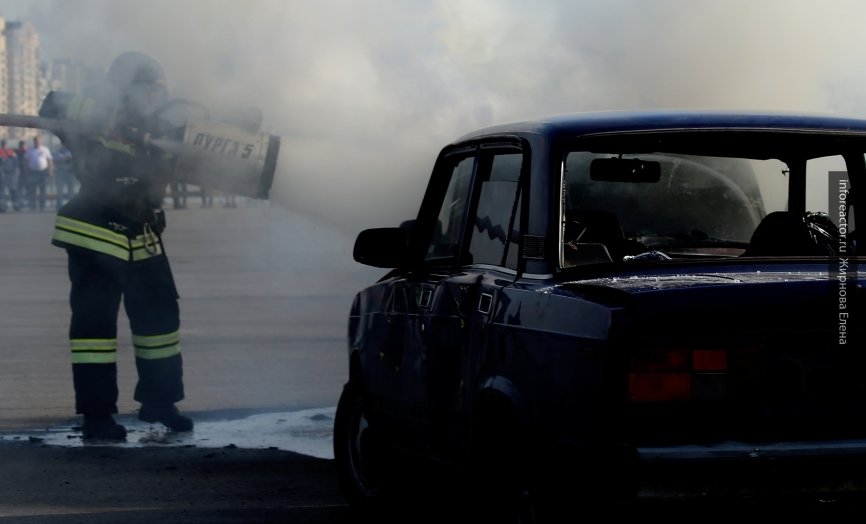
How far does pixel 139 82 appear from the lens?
8734 mm

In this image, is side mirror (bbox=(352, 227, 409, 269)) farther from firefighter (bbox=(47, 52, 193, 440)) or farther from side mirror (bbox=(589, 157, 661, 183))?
firefighter (bbox=(47, 52, 193, 440))

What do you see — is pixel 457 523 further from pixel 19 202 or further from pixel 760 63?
pixel 19 202

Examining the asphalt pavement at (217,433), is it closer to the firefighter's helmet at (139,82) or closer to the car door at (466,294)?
the car door at (466,294)

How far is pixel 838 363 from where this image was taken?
4285 mm

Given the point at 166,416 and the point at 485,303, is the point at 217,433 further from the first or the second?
the point at 485,303

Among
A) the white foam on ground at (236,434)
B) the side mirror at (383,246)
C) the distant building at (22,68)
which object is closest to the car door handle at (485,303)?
the side mirror at (383,246)

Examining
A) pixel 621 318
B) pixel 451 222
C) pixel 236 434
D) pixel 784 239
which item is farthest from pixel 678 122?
pixel 236 434

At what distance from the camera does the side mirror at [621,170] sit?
5301mm

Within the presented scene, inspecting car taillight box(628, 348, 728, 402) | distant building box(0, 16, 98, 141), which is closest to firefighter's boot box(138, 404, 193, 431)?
distant building box(0, 16, 98, 141)

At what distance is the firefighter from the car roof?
3.64 meters

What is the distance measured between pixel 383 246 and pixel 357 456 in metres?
0.93

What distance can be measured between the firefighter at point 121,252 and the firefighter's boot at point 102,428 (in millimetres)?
27

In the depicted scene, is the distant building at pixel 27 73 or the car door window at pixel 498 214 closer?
the car door window at pixel 498 214

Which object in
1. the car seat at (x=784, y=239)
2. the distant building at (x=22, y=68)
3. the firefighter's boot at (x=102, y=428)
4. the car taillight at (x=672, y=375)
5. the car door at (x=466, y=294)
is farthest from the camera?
the distant building at (x=22, y=68)
